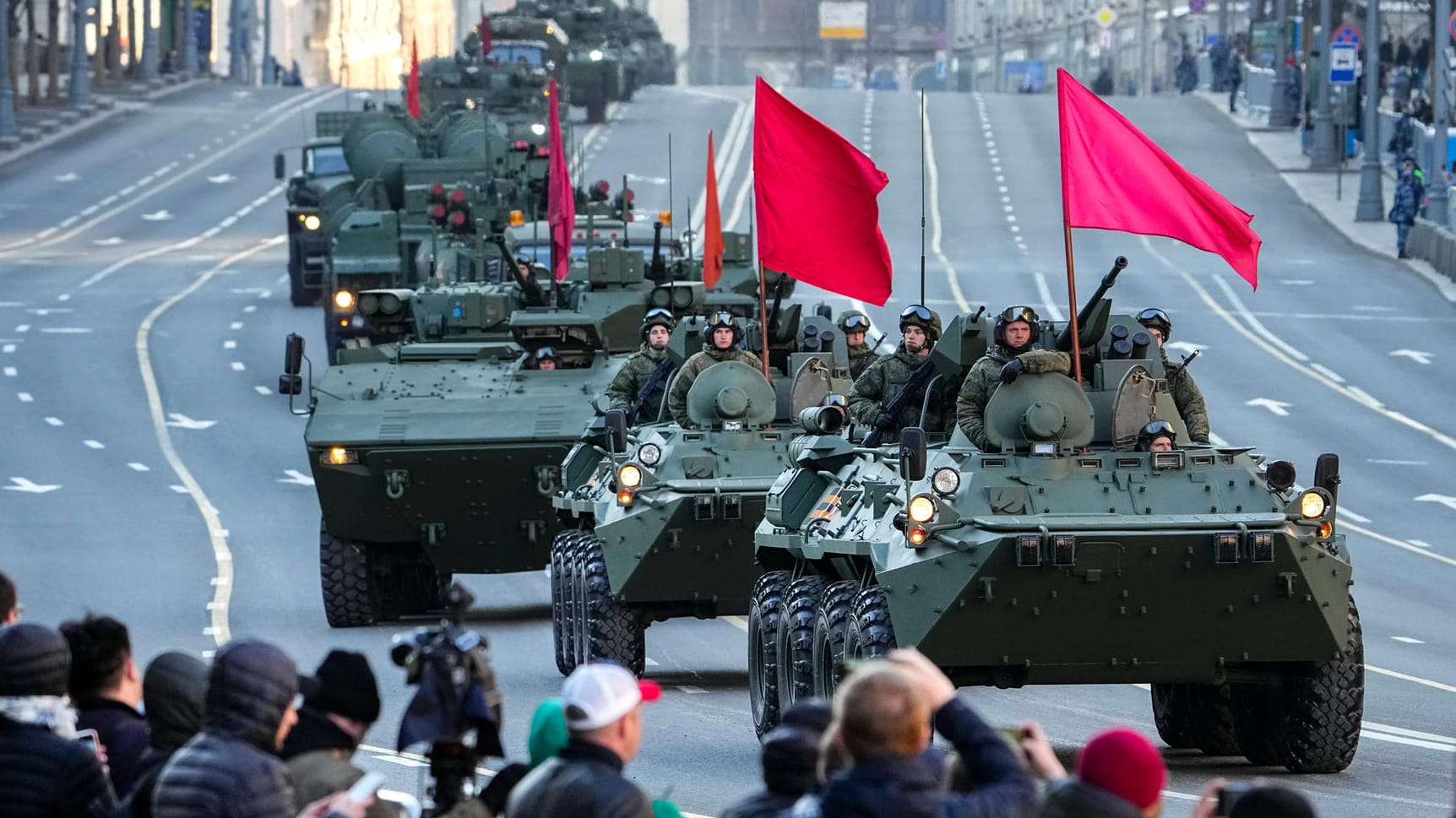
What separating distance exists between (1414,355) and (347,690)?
36.1 m

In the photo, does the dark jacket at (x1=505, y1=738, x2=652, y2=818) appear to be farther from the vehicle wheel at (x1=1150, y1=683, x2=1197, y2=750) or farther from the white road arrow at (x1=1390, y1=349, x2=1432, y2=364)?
the white road arrow at (x1=1390, y1=349, x2=1432, y2=364)

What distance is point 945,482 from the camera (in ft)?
47.7

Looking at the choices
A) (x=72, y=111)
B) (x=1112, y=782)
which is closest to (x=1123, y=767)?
(x=1112, y=782)

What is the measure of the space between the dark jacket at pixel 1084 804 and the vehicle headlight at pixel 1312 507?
26.8ft

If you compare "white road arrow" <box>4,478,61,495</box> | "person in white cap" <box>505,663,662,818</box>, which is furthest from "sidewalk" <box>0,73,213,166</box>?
"person in white cap" <box>505,663,662,818</box>

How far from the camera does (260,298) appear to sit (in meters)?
50.4

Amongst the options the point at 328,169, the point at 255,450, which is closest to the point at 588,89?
the point at 328,169

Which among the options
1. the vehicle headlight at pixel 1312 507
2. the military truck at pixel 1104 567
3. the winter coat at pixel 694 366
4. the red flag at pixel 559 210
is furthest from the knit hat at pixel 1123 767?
the red flag at pixel 559 210

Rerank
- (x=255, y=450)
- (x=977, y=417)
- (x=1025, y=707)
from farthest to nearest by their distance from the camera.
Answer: (x=255, y=450) < (x=1025, y=707) < (x=977, y=417)

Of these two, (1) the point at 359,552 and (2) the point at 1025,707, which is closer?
(2) the point at 1025,707

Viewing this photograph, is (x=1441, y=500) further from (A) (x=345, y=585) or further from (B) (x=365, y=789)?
(B) (x=365, y=789)

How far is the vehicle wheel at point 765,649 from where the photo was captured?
16.2 metres

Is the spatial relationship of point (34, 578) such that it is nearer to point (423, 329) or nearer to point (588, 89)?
point (423, 329)

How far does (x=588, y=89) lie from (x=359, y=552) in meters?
51.8
